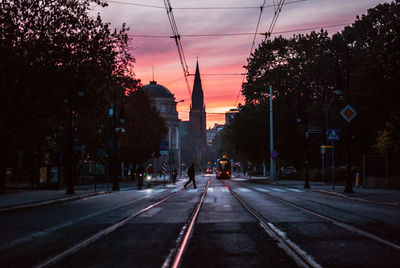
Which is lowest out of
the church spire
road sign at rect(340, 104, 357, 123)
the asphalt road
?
the asphalt road

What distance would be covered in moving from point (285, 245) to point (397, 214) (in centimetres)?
726

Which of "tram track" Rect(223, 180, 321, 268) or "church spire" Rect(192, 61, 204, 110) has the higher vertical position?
"church spire" Rect(192, 61, 204, 110)

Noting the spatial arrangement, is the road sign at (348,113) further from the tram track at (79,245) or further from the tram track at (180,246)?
the tram track at (79,245)

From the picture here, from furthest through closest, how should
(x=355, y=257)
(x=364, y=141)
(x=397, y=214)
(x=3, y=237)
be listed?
(x=364, y=141) → (x=397, y=214) → (x=3, y=237) → (x=355, y=257)

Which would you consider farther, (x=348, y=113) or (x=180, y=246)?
(x=348, y=113)

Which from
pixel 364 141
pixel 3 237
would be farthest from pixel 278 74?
pixel 3 237

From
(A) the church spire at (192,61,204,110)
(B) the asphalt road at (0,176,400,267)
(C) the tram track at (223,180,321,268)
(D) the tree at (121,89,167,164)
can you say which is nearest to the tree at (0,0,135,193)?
(B) the asphalt road at (0,176,400,267)

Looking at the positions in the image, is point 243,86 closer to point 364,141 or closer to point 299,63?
point 299,63

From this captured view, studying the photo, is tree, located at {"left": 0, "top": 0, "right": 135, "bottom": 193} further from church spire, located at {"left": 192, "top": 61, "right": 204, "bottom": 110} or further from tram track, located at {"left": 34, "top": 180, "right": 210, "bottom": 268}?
church spire, located at {"left": 192, "top": 61, "right": 204, "bottom": 110}

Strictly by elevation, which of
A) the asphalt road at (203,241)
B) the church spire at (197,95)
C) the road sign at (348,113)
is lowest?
the asphalt road at (203,241)

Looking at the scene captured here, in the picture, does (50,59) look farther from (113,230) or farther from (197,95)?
(197,95)

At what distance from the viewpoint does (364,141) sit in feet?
134

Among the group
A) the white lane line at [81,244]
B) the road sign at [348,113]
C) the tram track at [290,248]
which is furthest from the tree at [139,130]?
the tram track at [290,248]

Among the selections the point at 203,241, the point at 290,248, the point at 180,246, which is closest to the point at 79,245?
the point at 180,246
